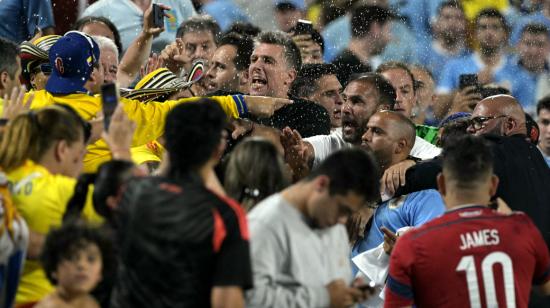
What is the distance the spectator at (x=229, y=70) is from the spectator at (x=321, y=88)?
363 millimetres

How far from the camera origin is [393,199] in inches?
277

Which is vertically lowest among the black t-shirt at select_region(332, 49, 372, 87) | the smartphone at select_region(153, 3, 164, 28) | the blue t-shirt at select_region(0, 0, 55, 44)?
the black t-shirt at select_region(332, 49, 372, 87)

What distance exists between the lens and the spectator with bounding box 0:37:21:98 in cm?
644

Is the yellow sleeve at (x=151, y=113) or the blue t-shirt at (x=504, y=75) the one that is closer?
the yellow sleeve at (x=151, y=113)

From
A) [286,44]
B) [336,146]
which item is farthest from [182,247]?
[286,44]

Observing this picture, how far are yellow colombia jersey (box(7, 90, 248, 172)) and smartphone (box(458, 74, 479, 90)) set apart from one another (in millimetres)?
4040

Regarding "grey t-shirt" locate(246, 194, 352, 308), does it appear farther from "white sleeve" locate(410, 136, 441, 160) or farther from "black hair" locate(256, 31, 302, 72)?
"black hair" locate(256, 31, 302, 72)

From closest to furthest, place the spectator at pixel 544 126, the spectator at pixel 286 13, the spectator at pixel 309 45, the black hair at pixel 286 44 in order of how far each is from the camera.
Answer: the black hair at pixel 286 44
the spectator at pixel 309 45
the spectator at pixel 544 126
the spectator at pixel 286 13

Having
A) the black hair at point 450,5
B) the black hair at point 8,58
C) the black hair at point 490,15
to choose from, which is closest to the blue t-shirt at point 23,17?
the black hair at point 8,58

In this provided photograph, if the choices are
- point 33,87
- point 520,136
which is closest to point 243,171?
point 520,136

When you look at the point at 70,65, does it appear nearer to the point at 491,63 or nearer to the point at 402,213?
the point at 402,213

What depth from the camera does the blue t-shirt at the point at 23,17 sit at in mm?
9328

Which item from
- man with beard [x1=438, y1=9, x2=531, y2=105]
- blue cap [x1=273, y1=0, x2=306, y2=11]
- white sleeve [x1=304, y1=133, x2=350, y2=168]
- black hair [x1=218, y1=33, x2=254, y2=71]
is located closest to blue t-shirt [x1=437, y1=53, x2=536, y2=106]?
man with beard [x1=438, y1=9, x2=531, y2=105]

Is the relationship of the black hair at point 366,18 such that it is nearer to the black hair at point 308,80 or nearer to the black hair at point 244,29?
the black hair at point 244,29
